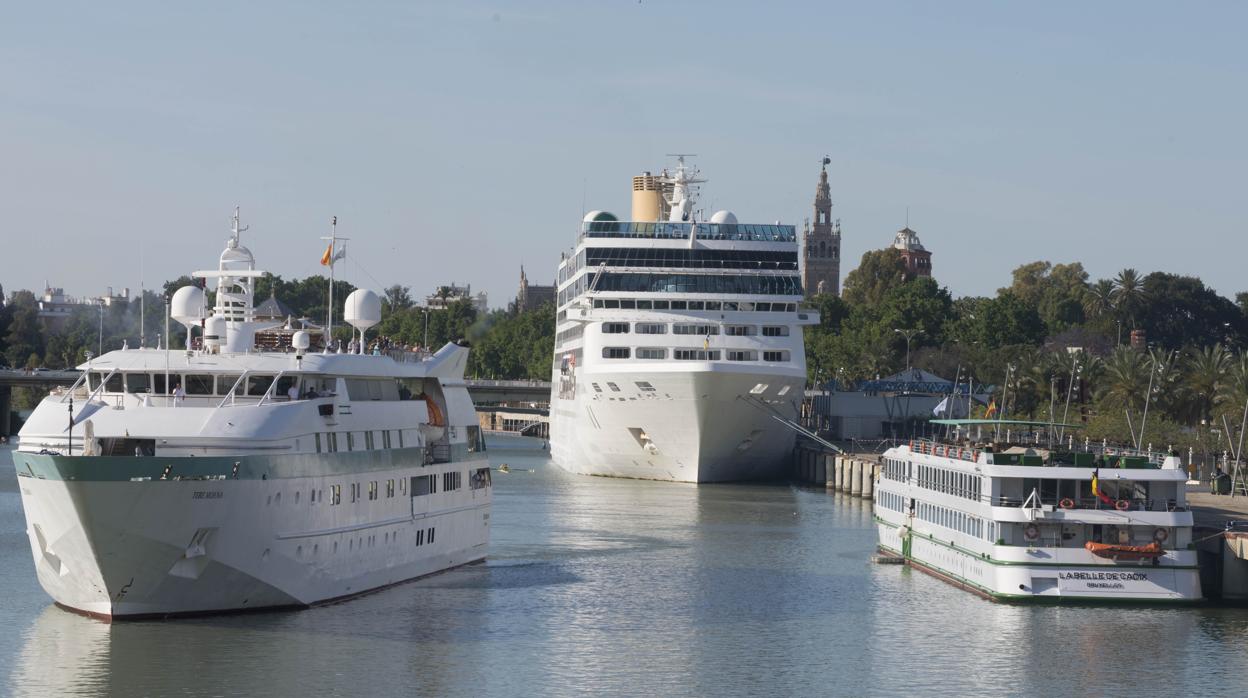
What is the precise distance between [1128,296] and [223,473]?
14538cm

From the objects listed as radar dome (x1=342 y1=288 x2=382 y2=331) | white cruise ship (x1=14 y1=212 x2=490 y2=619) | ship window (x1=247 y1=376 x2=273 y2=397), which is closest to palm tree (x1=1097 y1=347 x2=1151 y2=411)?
radar dome (x1=342 y1=288 x2=382 y2=331)

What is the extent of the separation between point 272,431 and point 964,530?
65.4 feet

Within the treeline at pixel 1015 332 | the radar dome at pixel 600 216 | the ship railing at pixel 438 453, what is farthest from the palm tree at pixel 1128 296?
the ship railing at pixel 438 453

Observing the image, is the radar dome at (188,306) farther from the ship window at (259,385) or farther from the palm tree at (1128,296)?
the palm tree at (1128,296)

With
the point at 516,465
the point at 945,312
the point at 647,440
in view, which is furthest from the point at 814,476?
the point at 945,312

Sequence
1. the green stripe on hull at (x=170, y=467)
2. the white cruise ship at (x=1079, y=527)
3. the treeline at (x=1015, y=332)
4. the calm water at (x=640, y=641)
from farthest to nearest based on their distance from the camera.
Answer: the treeline at (x=1015, y=332) → the white cruise ship at (x=1079, y=527) → the green stripe on hull at (x=170, y=467) → the calm water at (x=640, y=641)

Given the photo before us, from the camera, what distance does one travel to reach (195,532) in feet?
124

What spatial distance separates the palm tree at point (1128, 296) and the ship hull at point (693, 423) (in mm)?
86458

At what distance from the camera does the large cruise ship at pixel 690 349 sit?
86375mm

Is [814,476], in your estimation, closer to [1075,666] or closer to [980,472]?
[980,472]

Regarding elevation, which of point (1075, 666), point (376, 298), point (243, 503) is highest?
point (376, 298)

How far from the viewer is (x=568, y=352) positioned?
10625 centimetres

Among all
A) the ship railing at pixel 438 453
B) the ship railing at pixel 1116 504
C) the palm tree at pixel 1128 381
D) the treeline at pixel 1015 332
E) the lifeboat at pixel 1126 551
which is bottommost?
the lifeboat at pixel 1126 551

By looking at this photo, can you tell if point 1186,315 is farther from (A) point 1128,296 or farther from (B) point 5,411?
(B) point 5,411
